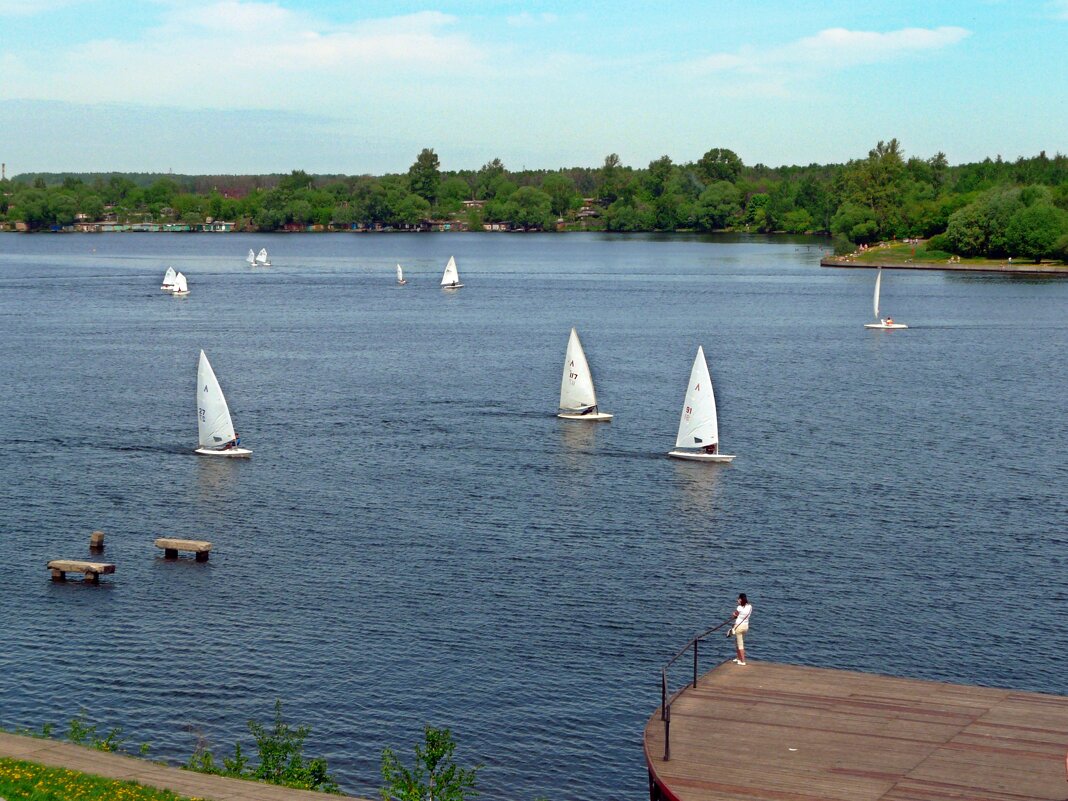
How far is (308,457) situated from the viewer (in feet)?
276

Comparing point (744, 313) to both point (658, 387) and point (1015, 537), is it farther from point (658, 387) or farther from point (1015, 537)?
point (1015, 537)

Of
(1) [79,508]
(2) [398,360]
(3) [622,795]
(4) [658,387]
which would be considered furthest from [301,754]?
(2) [398,360]

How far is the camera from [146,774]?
31438mm

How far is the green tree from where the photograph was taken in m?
33.3

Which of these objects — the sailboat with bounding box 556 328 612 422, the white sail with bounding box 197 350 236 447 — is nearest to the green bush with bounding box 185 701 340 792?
the white sail with bounding box 197 350 236 447

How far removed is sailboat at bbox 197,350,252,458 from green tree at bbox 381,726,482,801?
148ft

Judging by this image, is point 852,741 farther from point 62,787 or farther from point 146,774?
point 62,787

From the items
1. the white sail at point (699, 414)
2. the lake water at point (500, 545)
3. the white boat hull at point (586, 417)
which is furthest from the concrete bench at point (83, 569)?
the white boat hull at point (586, 417)

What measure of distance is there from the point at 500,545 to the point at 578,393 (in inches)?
1290

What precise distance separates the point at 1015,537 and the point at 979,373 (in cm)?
6186

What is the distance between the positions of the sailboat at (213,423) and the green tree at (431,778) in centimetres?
4524

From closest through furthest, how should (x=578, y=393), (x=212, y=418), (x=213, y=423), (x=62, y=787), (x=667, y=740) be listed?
1. (x=62, y=787)
2. (x=667, y=740)
3. (x=213, y=423)
4. (x=212, y=418)
5. (x=578, y=393)


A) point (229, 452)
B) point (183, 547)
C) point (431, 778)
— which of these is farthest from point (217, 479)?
point (431, 778)

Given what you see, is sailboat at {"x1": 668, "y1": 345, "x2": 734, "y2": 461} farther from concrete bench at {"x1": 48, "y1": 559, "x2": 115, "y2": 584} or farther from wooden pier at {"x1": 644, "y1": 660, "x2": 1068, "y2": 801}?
wooden pier at {"x1": 644, "y1": 660, "x2": 1068, "y2": 801}
